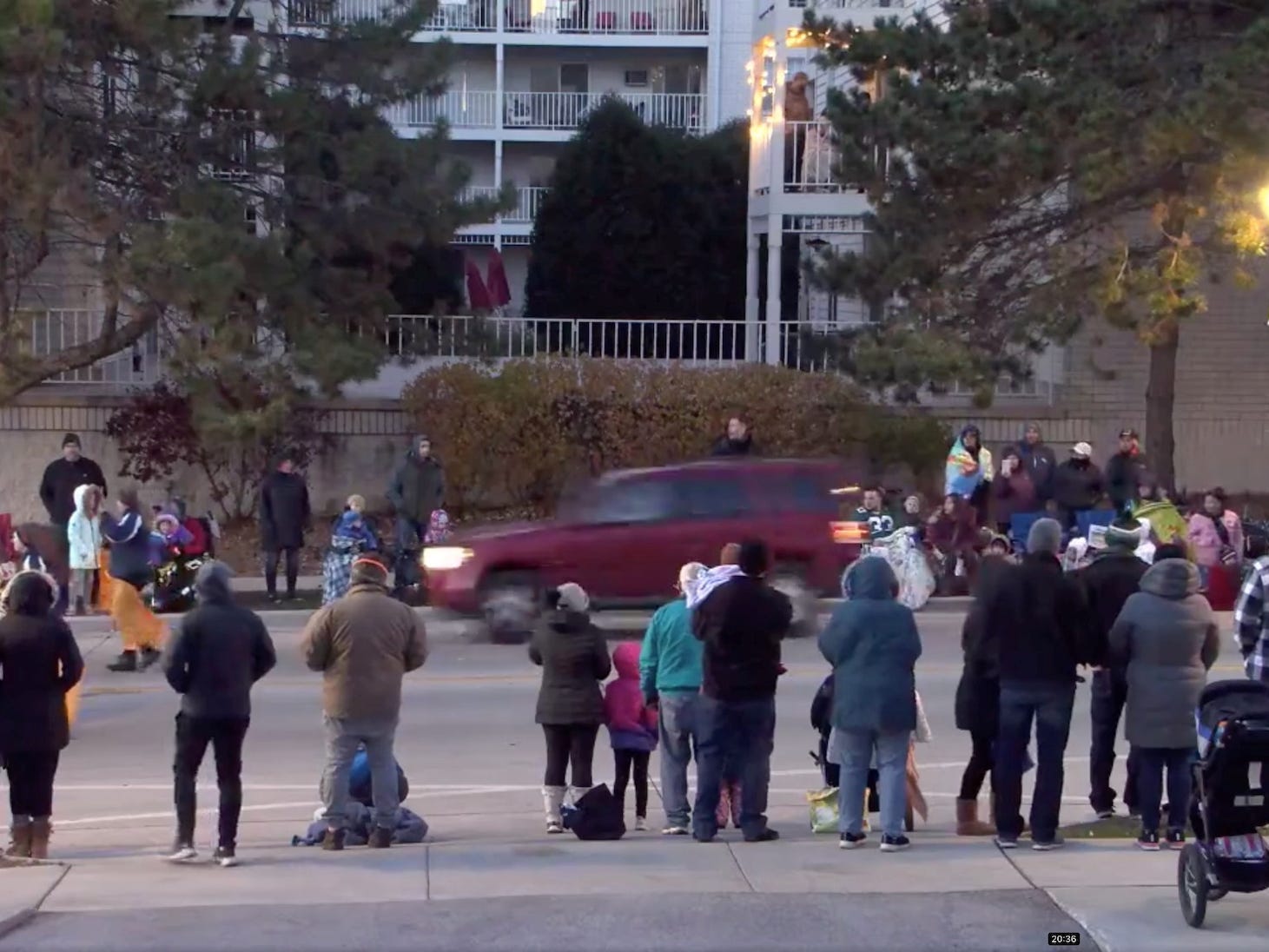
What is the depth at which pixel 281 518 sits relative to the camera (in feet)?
69.6

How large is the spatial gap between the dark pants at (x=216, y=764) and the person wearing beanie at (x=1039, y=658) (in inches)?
158

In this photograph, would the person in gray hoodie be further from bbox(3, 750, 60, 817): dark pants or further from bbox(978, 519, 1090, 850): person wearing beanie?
bbox(3, 750, 60, 817): dark pants

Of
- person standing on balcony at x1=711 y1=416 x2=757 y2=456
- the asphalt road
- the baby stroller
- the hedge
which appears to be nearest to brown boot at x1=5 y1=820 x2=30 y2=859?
the asphalt road

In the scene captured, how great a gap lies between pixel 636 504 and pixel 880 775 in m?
8.68

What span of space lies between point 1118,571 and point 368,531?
1065 centimetres

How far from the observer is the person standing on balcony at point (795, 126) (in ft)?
94.7

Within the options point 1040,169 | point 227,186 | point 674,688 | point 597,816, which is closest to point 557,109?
point 227,186

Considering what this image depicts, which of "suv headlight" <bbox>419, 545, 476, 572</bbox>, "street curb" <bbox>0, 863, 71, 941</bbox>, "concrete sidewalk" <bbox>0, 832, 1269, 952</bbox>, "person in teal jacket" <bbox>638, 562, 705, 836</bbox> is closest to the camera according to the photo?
"concrete sidewalk" <bbox>0, 832, 1269, 952</bbox>

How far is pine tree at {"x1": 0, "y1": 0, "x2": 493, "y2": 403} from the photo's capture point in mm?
20984

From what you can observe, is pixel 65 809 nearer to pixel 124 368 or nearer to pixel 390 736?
pixel 390 736

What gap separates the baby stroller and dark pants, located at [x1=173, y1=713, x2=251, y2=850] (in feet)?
15.8

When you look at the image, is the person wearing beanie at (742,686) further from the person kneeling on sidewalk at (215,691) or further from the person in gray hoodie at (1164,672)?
the person kneeling on sidewalk at (215,691)

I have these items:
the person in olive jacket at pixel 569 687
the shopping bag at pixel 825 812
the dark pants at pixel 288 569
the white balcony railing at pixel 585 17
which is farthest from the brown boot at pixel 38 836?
the white balcony railing at pixel 585 17

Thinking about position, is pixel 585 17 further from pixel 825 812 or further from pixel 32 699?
pixel 32 699
